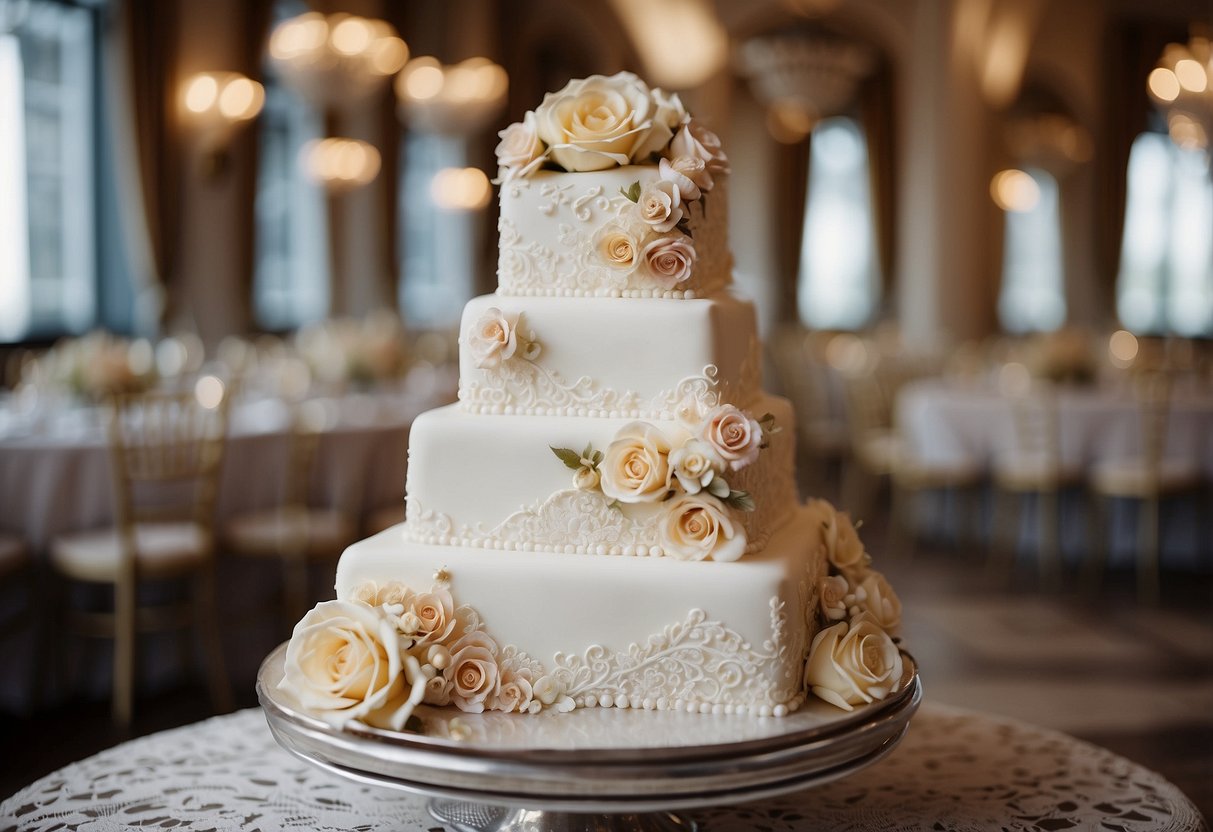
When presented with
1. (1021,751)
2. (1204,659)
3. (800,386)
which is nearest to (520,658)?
(1021,751)

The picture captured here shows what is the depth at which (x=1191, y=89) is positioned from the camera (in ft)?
21.7

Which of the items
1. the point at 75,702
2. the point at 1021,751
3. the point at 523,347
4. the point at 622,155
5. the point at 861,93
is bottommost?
the point at 75,702

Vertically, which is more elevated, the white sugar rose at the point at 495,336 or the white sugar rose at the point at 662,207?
the white sugar rose at the point at 662,207

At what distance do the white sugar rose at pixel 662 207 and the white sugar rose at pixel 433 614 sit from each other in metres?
0.88

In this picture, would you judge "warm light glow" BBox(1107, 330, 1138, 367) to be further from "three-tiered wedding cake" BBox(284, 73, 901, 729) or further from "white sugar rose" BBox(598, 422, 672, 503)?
"white sugar rose" BBox(598, 422, 672, 503)

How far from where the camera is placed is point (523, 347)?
2.55m

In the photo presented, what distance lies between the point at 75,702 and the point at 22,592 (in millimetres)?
502

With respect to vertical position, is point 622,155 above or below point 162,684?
above

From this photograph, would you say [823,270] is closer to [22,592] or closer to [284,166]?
[284,166]

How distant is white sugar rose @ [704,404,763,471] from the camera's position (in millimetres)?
2291

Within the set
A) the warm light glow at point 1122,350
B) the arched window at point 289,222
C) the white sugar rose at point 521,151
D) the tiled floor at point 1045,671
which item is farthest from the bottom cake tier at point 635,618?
the arched window at point 289,222

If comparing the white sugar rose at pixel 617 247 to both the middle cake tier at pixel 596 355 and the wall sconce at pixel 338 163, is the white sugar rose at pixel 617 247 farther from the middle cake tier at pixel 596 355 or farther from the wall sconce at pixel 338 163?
the wall sconce at pixel 338 163

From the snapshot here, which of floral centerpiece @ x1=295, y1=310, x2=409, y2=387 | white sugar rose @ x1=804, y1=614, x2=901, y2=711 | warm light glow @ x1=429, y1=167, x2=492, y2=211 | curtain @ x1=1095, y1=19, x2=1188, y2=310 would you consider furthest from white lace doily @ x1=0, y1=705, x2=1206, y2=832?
curtain @ x1=1095, y1=19, x2=1188, y2=310

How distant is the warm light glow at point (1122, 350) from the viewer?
921cm
